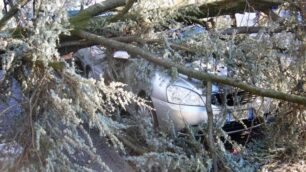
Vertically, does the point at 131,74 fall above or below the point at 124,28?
below

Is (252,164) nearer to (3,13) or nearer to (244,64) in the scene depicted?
(244,64)

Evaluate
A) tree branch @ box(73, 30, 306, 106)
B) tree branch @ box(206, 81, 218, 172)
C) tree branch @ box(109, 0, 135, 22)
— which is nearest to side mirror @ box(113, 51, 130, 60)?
tree branch @ box(73, 30, 306, 106)

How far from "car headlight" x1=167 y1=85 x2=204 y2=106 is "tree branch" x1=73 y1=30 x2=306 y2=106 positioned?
0.99 metres

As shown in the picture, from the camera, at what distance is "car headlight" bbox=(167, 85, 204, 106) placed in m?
5.28

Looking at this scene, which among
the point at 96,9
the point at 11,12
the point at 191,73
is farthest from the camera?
the point at 96,9

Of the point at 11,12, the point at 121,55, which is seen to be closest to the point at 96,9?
the point at 121,55

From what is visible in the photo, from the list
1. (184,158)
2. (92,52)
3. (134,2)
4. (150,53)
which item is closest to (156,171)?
(184,158)

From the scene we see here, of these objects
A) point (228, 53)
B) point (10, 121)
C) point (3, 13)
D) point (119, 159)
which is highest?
point (3, 13)

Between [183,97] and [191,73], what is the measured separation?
119 cm

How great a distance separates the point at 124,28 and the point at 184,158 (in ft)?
5.37

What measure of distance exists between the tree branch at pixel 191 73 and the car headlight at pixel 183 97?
0.99 metres

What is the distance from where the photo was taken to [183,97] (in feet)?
17.4

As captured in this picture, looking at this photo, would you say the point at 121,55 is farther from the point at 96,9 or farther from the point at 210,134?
the point at 210,134

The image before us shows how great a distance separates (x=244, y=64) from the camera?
176 inches
